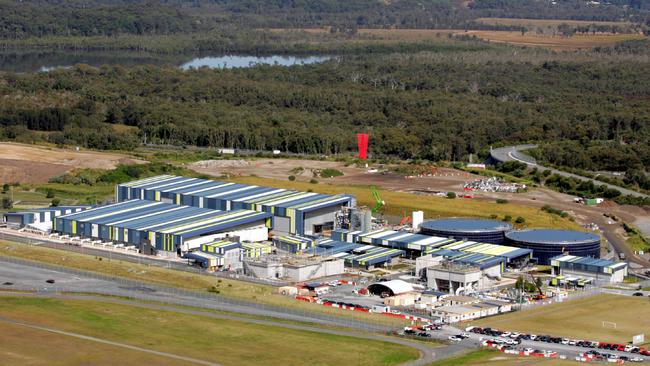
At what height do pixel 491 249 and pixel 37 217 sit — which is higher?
pixel 491 249

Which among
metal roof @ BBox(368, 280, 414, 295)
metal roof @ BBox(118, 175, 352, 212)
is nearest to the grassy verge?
metal roof @ BBox(118, 175, 352, 212)

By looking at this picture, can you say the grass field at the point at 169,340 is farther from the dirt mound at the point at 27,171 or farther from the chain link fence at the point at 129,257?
the dirt mound at the point at 27,171

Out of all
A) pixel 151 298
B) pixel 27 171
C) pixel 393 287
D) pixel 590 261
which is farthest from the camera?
pixel 27 171

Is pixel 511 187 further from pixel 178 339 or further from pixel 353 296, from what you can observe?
pixel 178 339

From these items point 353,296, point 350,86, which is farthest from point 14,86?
point 353,296

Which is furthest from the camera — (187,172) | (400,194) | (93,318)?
(187,172)

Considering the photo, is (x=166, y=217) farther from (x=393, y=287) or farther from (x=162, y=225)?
(x=393, y=287)

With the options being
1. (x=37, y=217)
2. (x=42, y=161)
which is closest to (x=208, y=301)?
(x=37, y=217)

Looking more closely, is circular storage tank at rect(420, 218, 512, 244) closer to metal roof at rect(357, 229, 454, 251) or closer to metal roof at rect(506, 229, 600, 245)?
metal roof at rect(506, 229, 600, 245)
